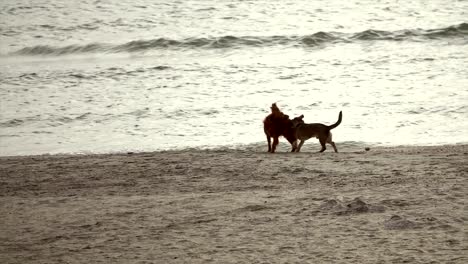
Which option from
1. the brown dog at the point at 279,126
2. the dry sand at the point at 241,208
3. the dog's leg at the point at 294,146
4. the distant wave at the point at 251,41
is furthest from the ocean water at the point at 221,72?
the dry sand at the point at 241,208

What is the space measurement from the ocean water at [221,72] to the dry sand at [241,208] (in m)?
1.54

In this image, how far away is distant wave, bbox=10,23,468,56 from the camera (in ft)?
59.6

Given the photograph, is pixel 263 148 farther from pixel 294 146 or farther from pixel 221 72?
pixel 221 72

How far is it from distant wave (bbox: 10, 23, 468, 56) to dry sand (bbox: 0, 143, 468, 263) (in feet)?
31.4

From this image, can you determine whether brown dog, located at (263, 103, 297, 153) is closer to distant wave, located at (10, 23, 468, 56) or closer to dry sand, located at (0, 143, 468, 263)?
dry sand, located at (0, 143, 468, 263)

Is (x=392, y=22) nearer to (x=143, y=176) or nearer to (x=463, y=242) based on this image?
(x=143, y=176)

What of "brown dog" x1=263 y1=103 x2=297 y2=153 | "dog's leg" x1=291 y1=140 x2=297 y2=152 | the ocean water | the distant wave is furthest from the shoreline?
the distant wave

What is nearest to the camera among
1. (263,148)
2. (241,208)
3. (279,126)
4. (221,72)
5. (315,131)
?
(241,208)

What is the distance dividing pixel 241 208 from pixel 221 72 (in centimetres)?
863

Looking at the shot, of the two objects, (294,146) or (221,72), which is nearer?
(294,146)

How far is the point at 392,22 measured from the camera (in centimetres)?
1992

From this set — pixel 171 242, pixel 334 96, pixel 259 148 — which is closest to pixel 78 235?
pixel 171 242

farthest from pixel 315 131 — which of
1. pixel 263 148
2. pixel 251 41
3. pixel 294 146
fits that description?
pixel 251 41

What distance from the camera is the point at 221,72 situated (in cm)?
1512
